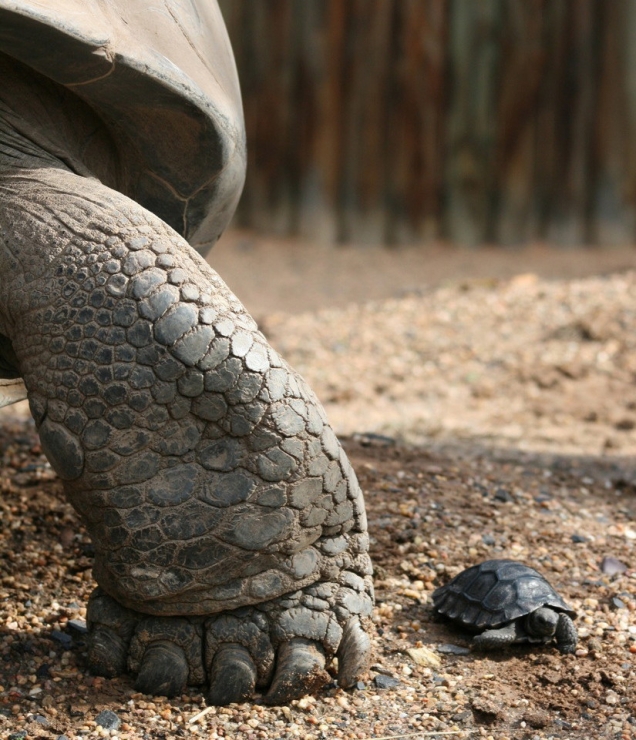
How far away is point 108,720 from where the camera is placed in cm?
187

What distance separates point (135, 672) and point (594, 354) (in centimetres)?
415

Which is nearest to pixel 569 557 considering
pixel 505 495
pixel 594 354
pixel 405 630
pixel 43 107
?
pixel 505 495

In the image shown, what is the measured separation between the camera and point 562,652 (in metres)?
2.23

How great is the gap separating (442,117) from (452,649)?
6.19 meters

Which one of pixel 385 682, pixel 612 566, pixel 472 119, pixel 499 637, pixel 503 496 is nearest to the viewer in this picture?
pixel 385 682

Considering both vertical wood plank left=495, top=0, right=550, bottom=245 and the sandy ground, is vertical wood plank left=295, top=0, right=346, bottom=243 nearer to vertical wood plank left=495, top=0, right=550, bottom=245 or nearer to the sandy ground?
vertical wood plank left=495, top=0, right=550, bottom=245

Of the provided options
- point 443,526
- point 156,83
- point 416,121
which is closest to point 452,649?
point 443,526

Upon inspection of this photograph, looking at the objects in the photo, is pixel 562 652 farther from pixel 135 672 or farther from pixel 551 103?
pixel 551 103

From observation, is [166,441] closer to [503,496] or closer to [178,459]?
[178,459]

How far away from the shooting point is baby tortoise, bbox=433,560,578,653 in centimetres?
220

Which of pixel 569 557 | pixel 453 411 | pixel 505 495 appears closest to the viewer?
pixel 569 557

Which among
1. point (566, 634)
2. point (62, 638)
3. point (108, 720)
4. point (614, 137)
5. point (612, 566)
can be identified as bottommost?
point (108, 720)

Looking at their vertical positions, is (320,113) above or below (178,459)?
above

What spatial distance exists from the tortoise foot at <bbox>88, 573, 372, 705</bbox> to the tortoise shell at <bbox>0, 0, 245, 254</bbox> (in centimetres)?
111
